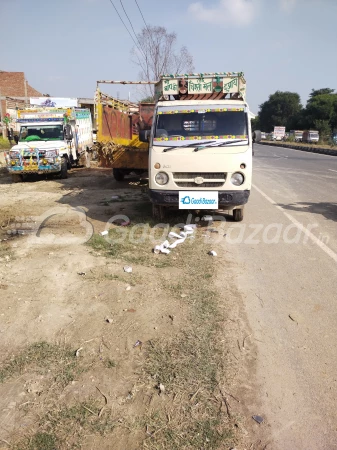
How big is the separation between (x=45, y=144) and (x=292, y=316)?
11.9 metres

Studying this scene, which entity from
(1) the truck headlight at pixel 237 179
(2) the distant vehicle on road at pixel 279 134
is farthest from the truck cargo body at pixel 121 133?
(2) the distant vehicle on road at pixel 279 134

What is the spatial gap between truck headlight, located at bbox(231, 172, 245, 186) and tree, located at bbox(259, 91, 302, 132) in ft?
249

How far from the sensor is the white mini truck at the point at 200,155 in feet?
20.6

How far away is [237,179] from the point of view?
20.8 feet

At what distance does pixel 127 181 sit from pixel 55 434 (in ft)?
34.3

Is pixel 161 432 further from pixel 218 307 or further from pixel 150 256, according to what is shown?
pixel 150 256

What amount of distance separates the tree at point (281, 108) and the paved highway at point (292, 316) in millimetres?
75658

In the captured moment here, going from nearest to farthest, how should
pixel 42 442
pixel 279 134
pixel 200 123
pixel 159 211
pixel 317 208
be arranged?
pixel 42 442 → pixel 200 123 → pixel 159 211 → pixel 317 208 → pixel 279 134

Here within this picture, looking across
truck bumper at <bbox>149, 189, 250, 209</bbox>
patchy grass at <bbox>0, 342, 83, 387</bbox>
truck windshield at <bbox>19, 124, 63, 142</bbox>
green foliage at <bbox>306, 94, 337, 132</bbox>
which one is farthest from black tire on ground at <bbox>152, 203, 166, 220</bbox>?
green foliage at <bbox>306, 94, 337, 132</bbox>

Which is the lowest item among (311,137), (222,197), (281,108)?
(222,197)

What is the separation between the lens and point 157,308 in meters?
Result: 3.89

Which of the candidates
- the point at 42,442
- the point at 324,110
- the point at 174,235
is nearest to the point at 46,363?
the point at 42,442

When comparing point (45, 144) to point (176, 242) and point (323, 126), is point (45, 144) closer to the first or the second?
point (176, 242)

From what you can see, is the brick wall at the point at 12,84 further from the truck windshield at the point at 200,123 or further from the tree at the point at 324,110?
the tree at the point at 324,110
